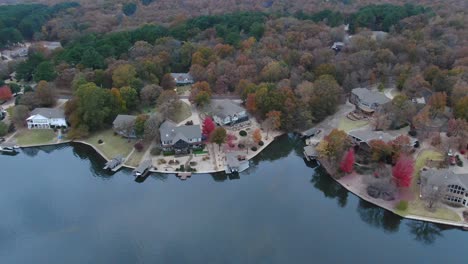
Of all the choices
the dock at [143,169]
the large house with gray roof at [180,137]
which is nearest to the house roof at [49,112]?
the large house with gray roof at [180,137]

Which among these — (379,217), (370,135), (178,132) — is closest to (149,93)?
(178,132)

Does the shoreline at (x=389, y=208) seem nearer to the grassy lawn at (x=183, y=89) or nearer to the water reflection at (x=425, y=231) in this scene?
the water reflection at (x=425, y=231)

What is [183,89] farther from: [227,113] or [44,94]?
[44,94]

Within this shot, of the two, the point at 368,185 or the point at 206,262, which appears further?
the point at 368,185

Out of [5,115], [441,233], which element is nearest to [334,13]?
[441,233]

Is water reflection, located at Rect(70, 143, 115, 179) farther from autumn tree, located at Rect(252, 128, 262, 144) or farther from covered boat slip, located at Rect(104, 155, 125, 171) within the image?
autumn tree, located at Rect(252, 128, 262, 144)

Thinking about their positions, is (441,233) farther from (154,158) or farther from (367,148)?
(154,158)

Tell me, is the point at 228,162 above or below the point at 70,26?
below
